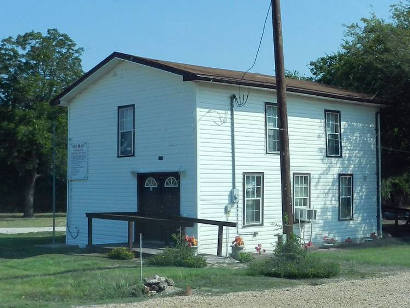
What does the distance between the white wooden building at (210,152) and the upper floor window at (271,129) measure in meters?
0.03

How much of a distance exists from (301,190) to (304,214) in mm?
1628

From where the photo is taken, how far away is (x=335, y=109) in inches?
963

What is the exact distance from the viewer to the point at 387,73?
26.4 metres

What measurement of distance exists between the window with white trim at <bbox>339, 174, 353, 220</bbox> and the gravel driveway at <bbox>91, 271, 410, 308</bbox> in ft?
35.8

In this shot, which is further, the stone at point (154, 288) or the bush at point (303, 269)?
the bush at point (303, 269)

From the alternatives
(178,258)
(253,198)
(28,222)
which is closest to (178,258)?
(178,258)

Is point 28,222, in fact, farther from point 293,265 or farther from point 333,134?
point 293,265

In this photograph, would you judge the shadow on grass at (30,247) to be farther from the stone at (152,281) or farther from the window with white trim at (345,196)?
the window with white trim at (345,196)

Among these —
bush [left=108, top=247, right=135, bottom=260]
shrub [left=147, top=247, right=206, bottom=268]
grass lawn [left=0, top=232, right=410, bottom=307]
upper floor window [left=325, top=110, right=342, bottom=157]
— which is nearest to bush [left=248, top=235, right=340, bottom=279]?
grass lawn [left=0, top=232, right=410, bottom=307]

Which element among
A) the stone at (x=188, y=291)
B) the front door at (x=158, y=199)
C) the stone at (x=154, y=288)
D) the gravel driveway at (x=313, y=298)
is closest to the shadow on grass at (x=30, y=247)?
the front door at (x=158, y=199)

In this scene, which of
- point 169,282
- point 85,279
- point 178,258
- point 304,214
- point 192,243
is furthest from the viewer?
point 304,214

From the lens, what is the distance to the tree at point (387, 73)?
85.6ft

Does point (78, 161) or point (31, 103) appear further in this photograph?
point (31, 103)

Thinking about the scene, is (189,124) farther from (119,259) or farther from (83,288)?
(83,288)
